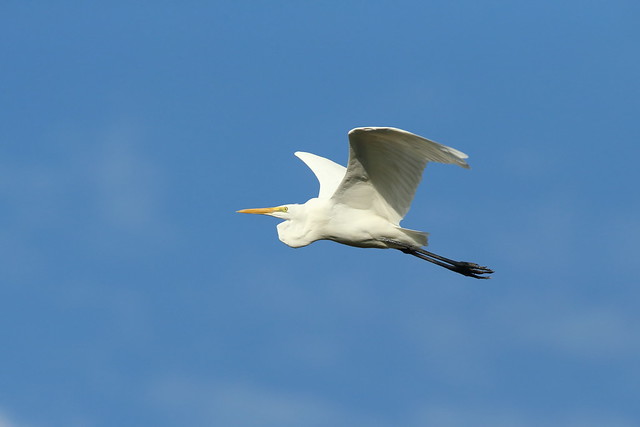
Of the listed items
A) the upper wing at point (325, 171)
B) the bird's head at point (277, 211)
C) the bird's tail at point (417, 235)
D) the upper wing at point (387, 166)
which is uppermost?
the upper wing at point (325, 171)

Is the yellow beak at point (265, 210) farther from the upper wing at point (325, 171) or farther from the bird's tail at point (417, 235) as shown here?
the bird's tail at point (417, 235)

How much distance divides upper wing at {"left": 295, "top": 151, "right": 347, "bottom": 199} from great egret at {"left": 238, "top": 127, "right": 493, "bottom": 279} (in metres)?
0.26

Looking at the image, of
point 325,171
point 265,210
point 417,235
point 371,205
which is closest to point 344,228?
point 371,205

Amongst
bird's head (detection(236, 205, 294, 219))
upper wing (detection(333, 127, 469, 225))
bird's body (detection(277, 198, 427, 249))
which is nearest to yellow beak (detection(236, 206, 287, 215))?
bird's head (detection(236, 205, 294, 219))

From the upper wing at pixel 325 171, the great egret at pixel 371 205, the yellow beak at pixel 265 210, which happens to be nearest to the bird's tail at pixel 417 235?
the great egret at pixel 371 205

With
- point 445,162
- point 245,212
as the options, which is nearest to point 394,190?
point 445,162

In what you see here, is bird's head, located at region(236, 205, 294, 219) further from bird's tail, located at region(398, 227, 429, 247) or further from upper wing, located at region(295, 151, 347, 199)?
bird's tail, located at region(398, 227, 429, 247)

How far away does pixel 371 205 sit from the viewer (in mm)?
14148

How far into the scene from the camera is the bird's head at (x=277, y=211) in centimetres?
1495

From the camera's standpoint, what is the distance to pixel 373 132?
1253 centimetres

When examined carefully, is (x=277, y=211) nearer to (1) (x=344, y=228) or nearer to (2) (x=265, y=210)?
(2) (x=265, y=210)

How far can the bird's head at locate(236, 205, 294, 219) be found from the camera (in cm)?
1495

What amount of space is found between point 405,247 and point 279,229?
1858 mm

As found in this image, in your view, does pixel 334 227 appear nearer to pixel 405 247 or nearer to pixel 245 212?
pixel 405 247
